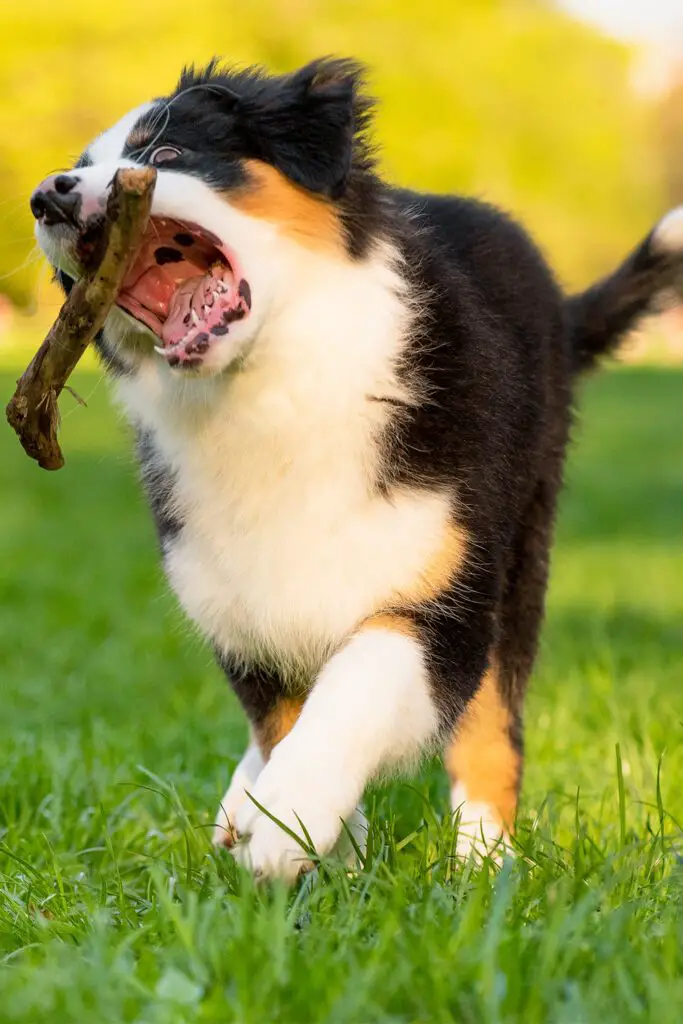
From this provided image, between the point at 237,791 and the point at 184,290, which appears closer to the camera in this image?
the point at 184,290

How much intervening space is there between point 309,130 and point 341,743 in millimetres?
1330

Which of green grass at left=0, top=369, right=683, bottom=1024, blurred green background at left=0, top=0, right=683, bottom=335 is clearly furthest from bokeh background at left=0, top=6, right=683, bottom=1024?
blurred green background at left=0, top=0, right=683, bottom=335

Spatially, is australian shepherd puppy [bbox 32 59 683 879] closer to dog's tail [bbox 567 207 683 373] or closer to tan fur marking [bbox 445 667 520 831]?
tan fur marking [bbox 445 667 520 831]

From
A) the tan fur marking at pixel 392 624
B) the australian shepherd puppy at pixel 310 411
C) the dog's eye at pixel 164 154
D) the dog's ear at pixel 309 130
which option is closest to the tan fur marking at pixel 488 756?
the australian shepherd puppy at pixel 310 411

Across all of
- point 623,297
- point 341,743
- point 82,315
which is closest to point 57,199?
point 82,315

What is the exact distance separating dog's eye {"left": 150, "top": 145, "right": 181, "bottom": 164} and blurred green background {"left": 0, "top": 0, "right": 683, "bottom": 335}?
2838 centimetres

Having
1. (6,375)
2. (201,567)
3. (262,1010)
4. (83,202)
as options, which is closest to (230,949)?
(262,1010)

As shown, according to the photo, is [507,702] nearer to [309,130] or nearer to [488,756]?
[488,756]

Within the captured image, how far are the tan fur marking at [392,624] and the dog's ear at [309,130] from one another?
36.7 inches

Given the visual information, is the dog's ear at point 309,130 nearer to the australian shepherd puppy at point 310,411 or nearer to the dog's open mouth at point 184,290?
the australian shepherd puppy at point 310,411

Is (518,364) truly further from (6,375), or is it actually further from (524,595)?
(6,375)

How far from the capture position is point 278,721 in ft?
12.0

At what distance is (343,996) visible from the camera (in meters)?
2.13

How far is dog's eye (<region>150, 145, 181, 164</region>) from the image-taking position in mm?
3164
